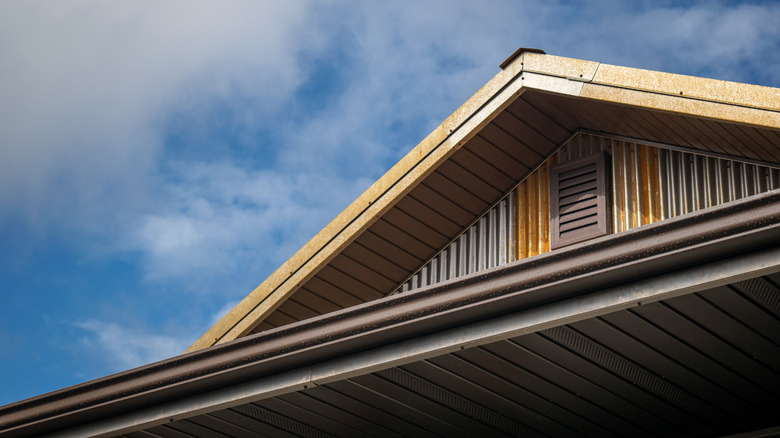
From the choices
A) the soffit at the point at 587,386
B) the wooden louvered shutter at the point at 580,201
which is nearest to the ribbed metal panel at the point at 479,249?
the wooden louvered shutter at the point at 580,201

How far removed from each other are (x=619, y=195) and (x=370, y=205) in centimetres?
203

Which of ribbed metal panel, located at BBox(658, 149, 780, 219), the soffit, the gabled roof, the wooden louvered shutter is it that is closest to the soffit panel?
the gabled roof

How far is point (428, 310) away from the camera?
190 inches

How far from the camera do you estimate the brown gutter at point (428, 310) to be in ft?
13.5

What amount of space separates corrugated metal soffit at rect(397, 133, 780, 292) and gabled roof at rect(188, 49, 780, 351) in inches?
3.4

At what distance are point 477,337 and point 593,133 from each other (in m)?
3.60

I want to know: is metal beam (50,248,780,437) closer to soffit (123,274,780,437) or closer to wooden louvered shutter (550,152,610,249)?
soffit (123,274,780,437)

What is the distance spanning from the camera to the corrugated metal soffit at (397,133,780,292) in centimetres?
689

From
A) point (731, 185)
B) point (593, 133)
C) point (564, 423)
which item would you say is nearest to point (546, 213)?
point (593, 133)

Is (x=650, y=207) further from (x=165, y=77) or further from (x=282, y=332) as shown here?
(x=165, y=77)

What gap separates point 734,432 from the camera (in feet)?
17.8

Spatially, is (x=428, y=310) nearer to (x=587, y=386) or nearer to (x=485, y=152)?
(x=587, y=386)

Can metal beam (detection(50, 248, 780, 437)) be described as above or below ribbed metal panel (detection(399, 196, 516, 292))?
below

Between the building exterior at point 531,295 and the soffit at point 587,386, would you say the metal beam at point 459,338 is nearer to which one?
the building exterior at point 531,295
